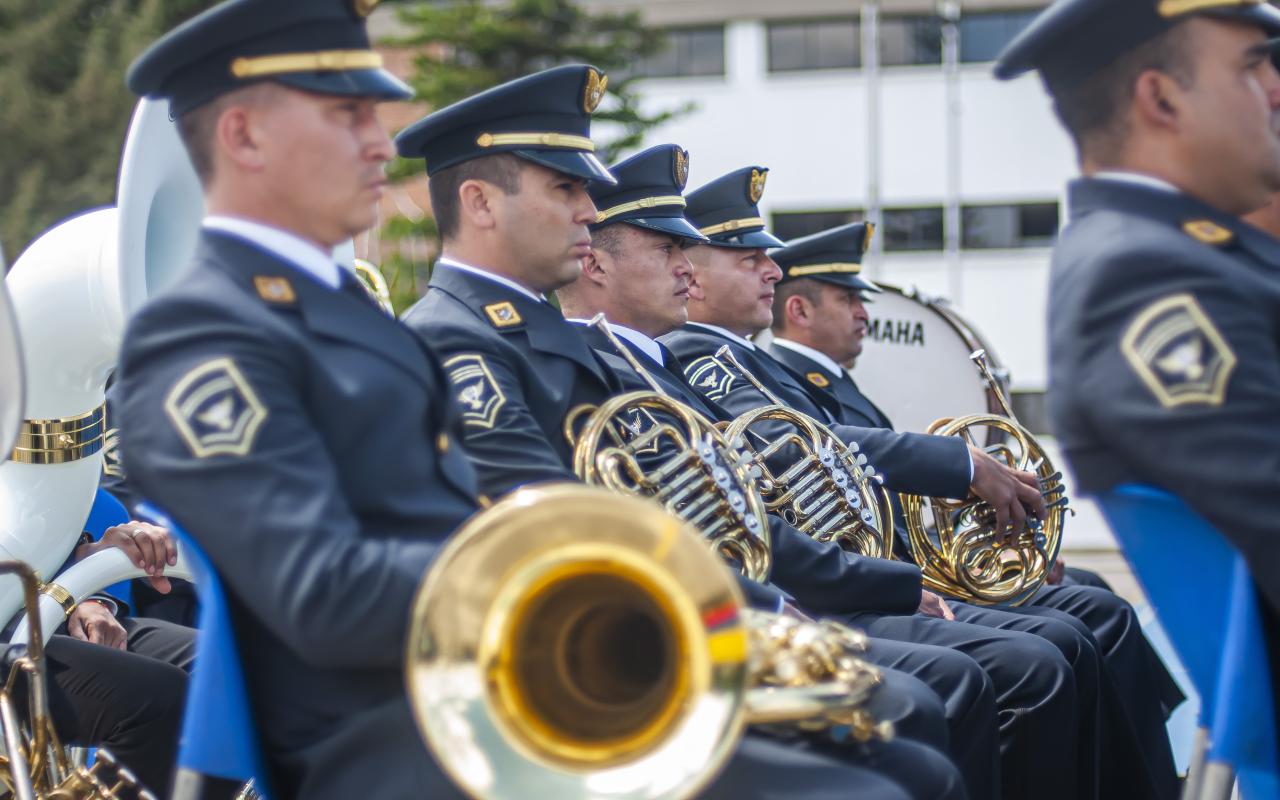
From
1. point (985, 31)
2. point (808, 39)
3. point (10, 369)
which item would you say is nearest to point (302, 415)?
point (10, 369)

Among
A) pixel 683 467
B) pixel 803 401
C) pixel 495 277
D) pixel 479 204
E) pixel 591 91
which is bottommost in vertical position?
pixel 803 401

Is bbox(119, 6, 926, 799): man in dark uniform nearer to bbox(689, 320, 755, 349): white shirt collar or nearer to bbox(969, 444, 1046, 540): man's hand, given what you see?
bbox(969, 444, 1046, 540): man's hand

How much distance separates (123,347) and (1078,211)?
1.54 metres

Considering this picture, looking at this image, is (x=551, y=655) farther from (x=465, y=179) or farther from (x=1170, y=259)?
(x=465, y=179)

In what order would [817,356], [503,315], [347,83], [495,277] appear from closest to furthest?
[347,83], [503,315], [495,277], [817,356]

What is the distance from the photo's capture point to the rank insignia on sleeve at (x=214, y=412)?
2.13m

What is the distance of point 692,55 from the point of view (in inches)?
954

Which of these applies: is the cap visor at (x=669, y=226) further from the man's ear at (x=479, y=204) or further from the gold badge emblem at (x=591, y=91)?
the man's ear at (x=479, y=204)

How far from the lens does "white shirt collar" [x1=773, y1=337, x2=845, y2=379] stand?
5.76 meters

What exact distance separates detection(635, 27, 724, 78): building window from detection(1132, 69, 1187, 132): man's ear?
2203 cm

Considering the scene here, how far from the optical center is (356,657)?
2176mm

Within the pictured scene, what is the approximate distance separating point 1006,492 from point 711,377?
3.07ft

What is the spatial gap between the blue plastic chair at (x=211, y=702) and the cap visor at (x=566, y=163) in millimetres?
1492

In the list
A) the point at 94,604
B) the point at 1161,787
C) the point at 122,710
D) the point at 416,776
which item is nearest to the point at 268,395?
the point at 416,776
